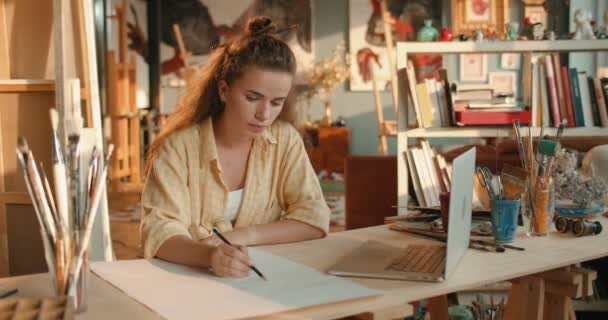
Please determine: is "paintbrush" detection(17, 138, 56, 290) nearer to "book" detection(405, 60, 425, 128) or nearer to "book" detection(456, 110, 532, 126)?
"book" detection(405, 60, 425, 128)

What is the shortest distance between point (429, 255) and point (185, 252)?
54cm

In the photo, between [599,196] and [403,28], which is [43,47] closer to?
[599,196]

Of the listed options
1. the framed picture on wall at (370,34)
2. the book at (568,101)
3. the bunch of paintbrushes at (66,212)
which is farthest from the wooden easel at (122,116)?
the bunch of paintbrushes at (66,212)

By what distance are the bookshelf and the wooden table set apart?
4.18 ft

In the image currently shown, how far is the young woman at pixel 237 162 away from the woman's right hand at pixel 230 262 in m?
0.20

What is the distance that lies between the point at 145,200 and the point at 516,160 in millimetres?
2616

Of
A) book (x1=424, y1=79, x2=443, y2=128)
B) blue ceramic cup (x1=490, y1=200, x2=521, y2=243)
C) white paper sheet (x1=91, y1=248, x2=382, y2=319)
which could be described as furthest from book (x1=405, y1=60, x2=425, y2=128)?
white paper sheet (x1=91, y1=248, x2=382, y2=319)

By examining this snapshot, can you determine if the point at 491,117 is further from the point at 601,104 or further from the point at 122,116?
the point at 122,116

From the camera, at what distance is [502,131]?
10.6 feet

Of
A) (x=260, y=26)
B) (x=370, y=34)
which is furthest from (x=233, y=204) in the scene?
(x=370, y=34)

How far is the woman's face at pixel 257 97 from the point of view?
5.90 feet

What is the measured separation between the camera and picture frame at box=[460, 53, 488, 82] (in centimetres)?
858

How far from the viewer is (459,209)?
1.41 m

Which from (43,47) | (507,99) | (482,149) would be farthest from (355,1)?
(43,47)
